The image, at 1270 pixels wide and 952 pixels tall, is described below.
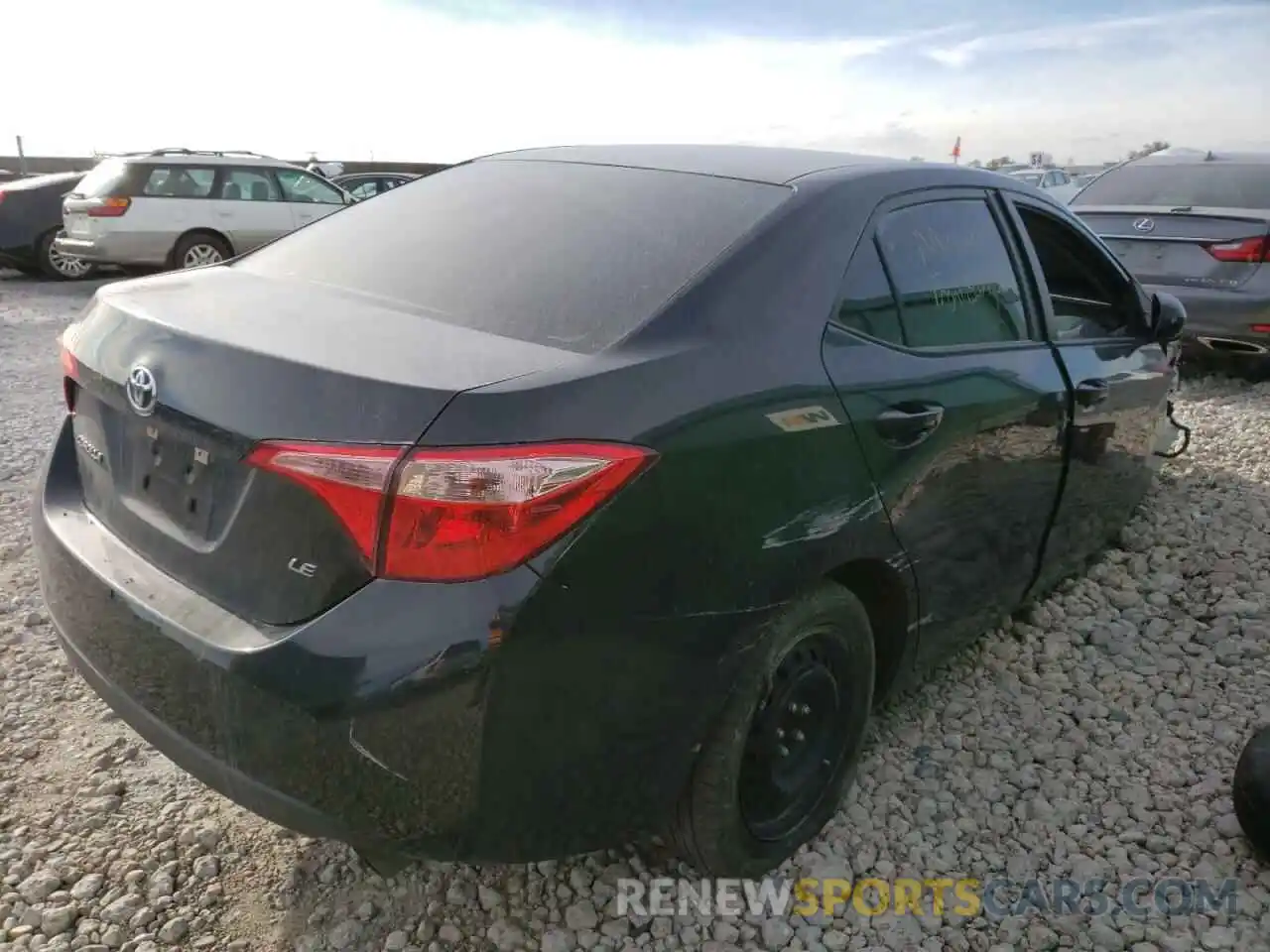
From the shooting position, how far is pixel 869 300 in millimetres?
2320

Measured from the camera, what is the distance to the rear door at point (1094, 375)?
312 centimetres

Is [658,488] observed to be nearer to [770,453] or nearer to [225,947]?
[770,453]

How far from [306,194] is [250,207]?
0.79 meters

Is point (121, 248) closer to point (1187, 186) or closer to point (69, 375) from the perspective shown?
point (69, 375)

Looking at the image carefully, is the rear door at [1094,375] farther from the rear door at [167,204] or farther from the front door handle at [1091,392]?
the rear door at [167,204]

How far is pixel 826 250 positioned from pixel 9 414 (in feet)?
18.2

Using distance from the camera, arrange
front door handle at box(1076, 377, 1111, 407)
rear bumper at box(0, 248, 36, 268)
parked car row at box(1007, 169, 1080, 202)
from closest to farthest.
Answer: front door handle at box(1076, 377, 1111, 407) → rear bumper at box(0, 248, 36, 268) → parked car row at box(1007, 169, 1080, 202)

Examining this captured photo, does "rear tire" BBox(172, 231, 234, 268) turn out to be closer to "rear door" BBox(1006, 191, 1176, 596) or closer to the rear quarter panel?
"rear door" BBox(1006, 191, 1176, 596)

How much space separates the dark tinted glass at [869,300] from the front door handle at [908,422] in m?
0.17

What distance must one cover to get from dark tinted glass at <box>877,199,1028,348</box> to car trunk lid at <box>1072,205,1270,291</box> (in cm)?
445

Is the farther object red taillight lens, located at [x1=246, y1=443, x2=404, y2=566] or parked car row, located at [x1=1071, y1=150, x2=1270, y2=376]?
parked car row, located at [x1=1071, y1=150, x2=1270, y2=376]

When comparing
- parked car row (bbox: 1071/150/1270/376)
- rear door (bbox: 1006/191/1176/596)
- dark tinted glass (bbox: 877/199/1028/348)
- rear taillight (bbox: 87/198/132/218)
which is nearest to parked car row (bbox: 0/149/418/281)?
rear taillight (bbox: 87/198/132/218)

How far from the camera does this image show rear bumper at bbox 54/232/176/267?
1095 centimetres

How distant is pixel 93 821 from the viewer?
2.42 m
